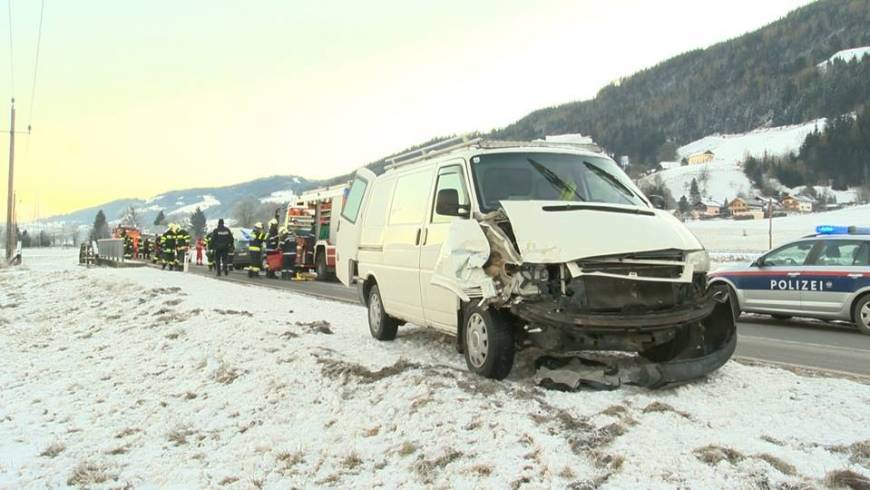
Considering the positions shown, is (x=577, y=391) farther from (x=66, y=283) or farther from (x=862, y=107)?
(x=862, y=107)

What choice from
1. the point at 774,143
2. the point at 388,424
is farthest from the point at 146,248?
the point at 774,143

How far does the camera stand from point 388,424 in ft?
16.1

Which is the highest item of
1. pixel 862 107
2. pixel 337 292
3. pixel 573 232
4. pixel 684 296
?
pixel 862 107

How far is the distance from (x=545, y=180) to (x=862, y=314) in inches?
280

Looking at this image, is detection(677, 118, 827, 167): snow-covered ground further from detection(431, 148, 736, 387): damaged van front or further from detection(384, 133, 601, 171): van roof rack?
detection(431, 148, 736, 387): damaged van front

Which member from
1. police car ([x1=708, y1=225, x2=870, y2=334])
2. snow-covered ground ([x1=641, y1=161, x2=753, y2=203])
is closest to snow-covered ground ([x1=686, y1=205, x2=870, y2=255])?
police car ([x1=708, y1=225, x2=870, y2=334])

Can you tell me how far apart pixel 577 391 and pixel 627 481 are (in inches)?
58.5

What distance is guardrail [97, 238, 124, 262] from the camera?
99.4 ft

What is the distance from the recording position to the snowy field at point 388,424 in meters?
3.89

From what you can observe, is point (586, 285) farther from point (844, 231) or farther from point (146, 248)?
point (146, 248)

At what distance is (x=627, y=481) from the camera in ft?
12.0

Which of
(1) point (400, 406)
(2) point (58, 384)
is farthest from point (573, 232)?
(2) point (58, 384)

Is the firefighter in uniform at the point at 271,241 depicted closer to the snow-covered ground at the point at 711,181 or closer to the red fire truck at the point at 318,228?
the red fire truck at the point at 318,228

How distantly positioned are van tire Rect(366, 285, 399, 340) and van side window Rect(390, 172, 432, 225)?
1.03 meters
